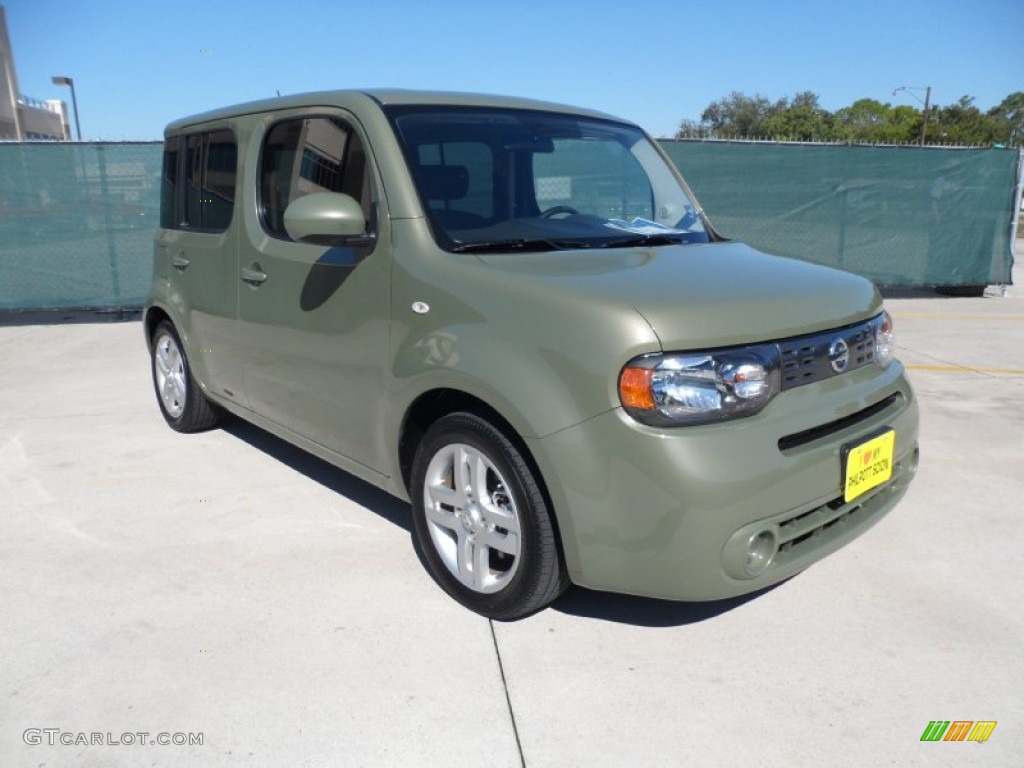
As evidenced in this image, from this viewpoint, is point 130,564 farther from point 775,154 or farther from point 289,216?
point 775,154

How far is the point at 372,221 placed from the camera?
294 centimetres

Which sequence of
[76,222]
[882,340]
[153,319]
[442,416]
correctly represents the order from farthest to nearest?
[76,222] → [153,319] → [882,340] → [442,416]

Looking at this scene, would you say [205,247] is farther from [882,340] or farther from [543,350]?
[882,340]

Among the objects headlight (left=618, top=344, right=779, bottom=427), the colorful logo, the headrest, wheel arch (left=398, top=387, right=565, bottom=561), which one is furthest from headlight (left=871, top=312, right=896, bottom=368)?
the headrest

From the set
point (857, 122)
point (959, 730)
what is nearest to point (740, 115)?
point (857, 122)

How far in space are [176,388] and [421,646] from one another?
2.98 meters

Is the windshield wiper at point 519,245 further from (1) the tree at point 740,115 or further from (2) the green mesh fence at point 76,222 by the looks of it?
(1) the tree at point 740,115

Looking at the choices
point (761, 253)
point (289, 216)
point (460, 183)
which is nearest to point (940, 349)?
point (761, 253)

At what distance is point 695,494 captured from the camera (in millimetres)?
2178

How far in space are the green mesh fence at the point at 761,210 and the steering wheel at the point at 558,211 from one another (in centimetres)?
690

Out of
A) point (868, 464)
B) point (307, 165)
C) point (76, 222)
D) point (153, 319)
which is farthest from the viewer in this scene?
point (76, 222)

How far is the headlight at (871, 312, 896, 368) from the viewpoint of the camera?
286 cm

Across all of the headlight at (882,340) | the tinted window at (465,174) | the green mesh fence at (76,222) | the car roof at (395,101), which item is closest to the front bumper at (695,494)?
the headlight at (882,340)

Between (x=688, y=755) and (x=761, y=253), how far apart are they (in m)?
1.93
